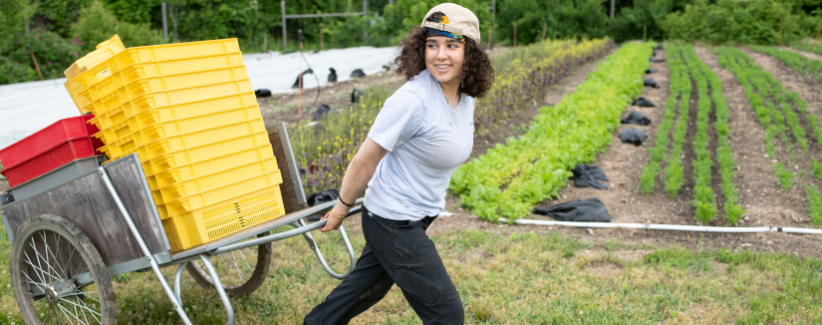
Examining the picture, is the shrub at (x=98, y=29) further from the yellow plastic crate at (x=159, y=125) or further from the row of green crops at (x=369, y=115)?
the yellow plastic crate at (x=159, y=125)

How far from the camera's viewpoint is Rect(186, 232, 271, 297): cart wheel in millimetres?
3390

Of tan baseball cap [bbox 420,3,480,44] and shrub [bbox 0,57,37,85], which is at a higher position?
tan baseball cap [bbox 420,3,480,44]

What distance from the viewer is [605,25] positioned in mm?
30172

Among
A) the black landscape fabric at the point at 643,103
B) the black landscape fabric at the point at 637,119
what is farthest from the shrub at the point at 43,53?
the black landscape fabric at the point at 643,103

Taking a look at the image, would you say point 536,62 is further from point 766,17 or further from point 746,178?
point 766,17

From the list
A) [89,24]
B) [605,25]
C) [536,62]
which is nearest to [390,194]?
[536,62]

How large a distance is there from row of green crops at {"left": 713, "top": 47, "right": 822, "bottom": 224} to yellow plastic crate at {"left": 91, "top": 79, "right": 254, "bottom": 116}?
15.8 feet

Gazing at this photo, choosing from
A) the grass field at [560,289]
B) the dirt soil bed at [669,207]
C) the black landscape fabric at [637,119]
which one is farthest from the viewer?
the black landscape fabric at [637,119]

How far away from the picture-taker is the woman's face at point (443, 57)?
2.14 metres

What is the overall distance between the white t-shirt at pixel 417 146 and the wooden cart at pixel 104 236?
36 cm

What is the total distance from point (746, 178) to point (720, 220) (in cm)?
152

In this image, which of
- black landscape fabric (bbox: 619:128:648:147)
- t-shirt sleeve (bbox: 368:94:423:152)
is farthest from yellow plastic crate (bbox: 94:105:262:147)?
black landscape fabric (bbox: 619:128:648:147)

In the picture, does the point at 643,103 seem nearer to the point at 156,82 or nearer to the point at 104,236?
the point at 156,82

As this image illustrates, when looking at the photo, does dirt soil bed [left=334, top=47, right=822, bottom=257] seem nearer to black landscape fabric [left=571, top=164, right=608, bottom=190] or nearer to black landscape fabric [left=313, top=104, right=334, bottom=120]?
black landscape fabric [left=571, top=164, right=608, bottom=190]
